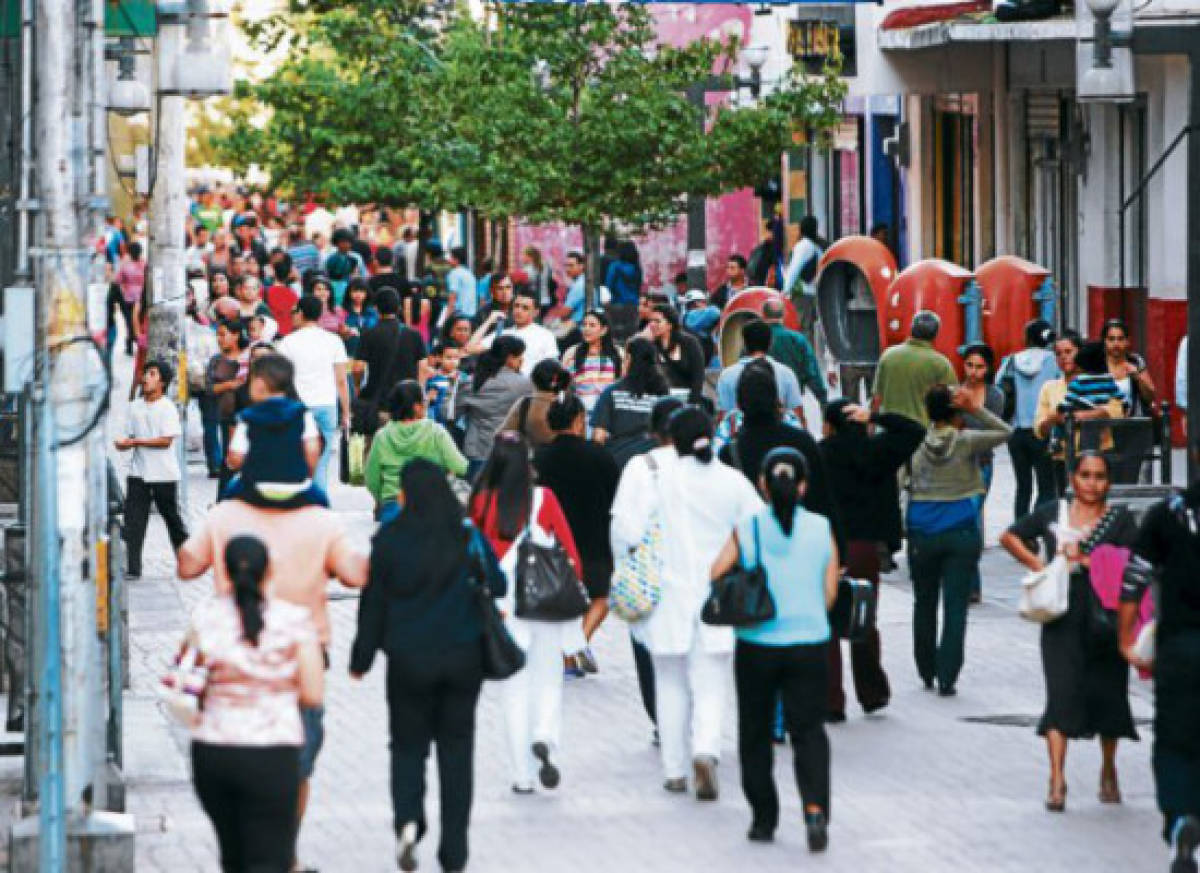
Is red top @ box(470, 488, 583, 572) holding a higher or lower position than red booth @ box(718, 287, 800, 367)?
lower

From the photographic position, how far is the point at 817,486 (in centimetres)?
1373

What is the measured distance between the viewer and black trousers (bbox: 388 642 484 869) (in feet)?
36.1

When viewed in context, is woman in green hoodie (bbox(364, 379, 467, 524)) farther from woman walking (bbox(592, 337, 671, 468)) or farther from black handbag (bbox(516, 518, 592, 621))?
black handbag (bbox(516, 518, 592, 621))

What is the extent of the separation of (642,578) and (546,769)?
92cm

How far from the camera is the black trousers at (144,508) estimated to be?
1992 cm

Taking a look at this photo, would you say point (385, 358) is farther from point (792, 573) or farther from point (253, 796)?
point (253, 796)

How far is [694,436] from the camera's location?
1280 centimetres

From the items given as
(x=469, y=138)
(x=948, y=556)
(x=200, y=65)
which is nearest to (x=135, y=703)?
(x=200, y=65)

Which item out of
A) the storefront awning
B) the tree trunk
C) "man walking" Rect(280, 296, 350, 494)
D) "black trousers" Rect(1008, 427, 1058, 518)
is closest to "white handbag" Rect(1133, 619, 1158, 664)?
"black trousers" Rect(1008, 427, 1058, 518)

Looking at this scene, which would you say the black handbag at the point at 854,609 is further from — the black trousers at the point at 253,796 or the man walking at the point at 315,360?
the man walking at the point at 315,360

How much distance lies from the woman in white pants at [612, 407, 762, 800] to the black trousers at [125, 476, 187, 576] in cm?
757

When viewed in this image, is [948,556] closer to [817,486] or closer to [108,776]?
[817,486]

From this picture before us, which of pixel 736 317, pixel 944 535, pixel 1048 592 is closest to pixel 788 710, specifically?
pixel 1048 592

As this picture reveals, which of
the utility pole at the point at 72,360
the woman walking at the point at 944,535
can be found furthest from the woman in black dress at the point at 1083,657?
the utility pole at the point at 72,360
